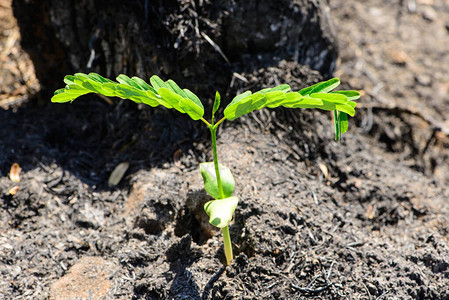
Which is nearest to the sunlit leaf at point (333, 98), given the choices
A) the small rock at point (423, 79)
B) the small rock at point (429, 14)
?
the small rock at point (423, 79)

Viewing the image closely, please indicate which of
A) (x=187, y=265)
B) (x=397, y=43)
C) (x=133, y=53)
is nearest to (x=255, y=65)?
(x=133, y=53)

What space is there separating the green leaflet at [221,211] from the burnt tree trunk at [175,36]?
3.13ft

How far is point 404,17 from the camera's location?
4.04 m

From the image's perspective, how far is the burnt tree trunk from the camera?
229 centimetres

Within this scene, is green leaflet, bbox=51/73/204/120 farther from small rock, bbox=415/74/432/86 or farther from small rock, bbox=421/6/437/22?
small rock, bbox=421/6/437/22

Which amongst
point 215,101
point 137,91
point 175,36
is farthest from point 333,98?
point 175,36

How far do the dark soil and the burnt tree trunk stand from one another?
0.55ft

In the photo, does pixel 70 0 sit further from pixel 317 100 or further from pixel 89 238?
pixel 317 100

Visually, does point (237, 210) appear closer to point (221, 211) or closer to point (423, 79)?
point (221, 211)

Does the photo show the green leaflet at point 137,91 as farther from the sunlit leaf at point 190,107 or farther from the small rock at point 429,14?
the small rock at point 429,14

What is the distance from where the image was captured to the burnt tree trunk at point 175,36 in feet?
7.50

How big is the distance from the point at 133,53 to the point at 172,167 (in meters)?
0.69

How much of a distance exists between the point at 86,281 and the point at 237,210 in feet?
2.45

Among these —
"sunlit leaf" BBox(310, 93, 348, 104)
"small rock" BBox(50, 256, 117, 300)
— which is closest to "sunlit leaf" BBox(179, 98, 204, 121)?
"sunlit leaf" BBox(310, 93, 348, 104)
